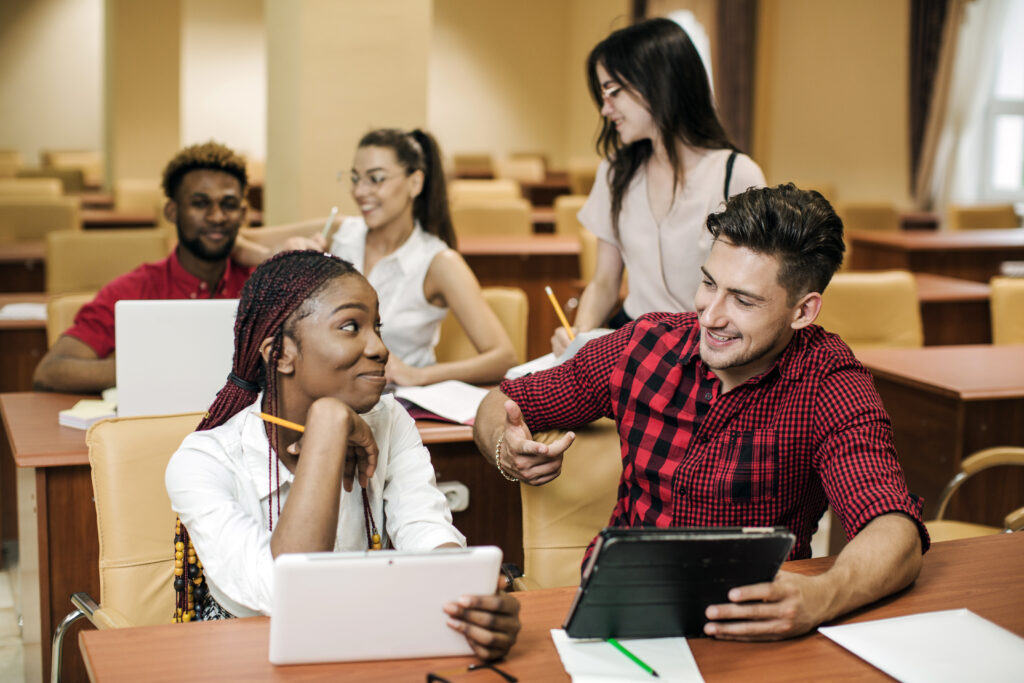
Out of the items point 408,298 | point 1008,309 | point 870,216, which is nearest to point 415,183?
point 408,298

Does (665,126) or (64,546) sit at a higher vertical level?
(665,126)

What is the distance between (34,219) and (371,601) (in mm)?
5149

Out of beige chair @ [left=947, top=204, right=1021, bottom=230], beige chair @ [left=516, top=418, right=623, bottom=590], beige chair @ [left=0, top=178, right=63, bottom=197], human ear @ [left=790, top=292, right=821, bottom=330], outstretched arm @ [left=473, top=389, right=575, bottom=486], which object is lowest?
beige chair @ [left=516, top=418, right=623, bottom=590]

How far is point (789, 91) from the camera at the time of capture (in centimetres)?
990

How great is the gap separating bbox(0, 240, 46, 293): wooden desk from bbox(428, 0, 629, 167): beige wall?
27.7ft

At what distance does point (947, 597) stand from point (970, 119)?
26.5 ft

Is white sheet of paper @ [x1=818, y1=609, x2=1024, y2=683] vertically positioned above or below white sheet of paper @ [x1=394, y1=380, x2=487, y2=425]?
below

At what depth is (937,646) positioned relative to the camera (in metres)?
1.46

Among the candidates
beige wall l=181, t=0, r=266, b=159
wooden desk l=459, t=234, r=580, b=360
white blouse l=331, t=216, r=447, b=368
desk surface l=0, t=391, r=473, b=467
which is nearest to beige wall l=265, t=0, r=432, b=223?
white blouse l=331, t=216, r=447, b=368

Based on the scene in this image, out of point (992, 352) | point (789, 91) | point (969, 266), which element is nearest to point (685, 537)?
point (992, 352)

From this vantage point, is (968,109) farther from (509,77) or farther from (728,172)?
(728,172)

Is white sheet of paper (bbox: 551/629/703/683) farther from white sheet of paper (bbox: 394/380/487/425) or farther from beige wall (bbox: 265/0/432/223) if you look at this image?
beige wall (bbox: 265/0/432/223)

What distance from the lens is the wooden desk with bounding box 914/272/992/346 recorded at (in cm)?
482

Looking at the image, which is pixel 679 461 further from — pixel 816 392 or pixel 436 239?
pixel 436 239
